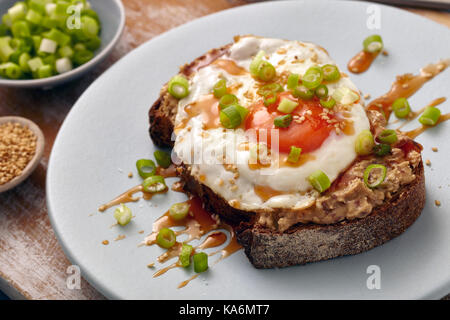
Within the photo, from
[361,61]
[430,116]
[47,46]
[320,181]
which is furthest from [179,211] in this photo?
[47,46]

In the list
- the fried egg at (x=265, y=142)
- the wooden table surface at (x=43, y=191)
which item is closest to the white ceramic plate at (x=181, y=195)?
the wooden table surface at (x=43, y=191)

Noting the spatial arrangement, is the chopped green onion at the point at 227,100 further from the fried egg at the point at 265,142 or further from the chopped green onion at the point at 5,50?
the chopped green onion at the point at 5,50

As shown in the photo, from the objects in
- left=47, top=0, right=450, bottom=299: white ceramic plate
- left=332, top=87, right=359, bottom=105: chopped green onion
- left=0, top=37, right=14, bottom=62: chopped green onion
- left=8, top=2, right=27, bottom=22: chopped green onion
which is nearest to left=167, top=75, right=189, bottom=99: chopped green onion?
left=47, top=0, right=450, bottom=299: white ceramic plate
